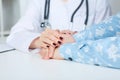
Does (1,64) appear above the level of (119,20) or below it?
below

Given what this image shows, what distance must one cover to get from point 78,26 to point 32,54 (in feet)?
1.17

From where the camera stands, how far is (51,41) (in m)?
0.93

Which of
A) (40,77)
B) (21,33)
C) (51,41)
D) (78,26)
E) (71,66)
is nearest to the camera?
(40,77)

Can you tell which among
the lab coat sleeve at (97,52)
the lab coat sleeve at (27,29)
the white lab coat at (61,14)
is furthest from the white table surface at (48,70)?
the white lab coat at (61,14)

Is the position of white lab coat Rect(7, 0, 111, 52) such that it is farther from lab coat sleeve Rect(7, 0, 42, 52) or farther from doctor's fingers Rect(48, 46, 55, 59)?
doctor's fingers Rect(48, 46, 55, 59)

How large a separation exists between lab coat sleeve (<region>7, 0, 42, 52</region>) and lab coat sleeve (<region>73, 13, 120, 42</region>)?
0.22 m

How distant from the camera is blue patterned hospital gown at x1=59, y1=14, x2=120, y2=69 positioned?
2.48 ft

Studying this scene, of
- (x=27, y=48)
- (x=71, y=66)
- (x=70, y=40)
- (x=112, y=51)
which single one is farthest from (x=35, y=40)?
(x=112, y=51)

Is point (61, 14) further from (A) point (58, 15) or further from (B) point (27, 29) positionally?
(B) point (27, 29)

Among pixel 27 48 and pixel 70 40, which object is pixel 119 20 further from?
pixel 27 48

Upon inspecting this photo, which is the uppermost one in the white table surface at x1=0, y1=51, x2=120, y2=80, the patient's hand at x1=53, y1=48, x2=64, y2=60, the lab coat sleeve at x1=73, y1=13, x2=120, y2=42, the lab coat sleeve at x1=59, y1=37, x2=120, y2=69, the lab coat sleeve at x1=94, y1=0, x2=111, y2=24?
the lab coat sleeve at x1=94, y1=0, x2=111, y2=24

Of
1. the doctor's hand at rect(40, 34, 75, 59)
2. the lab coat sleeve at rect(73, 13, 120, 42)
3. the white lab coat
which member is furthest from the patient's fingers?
the white lab coat

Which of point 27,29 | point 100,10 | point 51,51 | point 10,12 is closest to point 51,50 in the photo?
point 51,51

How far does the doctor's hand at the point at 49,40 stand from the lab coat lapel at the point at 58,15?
28 cm
